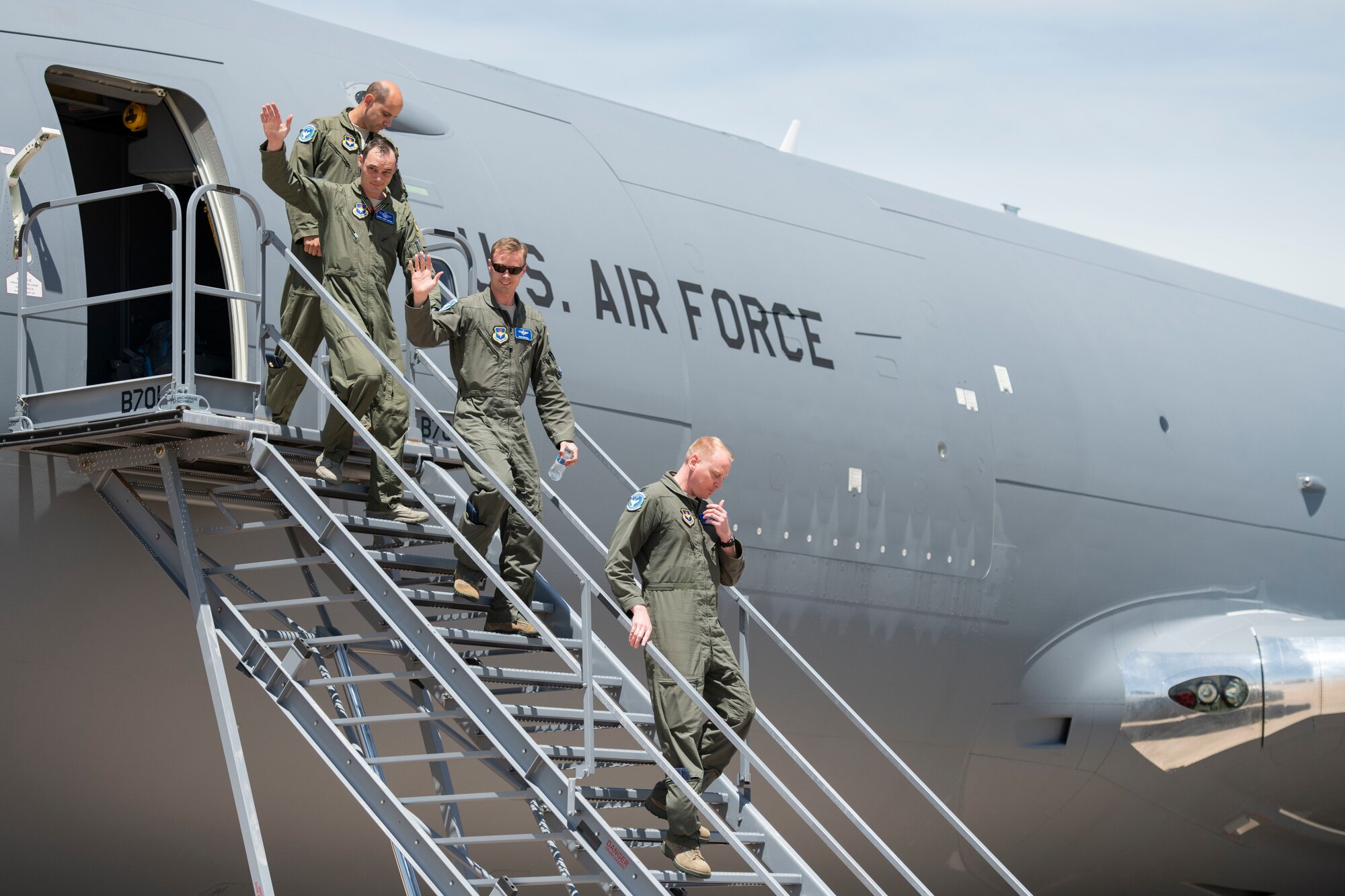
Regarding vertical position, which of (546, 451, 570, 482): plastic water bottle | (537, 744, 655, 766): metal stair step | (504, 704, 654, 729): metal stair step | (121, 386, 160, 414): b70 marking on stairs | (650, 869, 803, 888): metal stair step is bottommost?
(650, 869, 803, 888): metal stair step

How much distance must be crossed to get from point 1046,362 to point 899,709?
3.00 meters

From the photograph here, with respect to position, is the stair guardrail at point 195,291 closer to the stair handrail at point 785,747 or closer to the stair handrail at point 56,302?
the stair handrail at point 56,302

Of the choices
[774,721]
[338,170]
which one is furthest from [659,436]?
[338,170]

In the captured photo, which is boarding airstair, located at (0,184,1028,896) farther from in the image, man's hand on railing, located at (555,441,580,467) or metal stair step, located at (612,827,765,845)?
man's hand on railing, located at (555,441,580,467)

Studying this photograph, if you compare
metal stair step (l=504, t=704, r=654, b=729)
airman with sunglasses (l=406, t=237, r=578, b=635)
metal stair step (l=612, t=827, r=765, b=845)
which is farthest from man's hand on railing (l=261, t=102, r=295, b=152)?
metal stair step (l=612, t=827, r=765, b=845)

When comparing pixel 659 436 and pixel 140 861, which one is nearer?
pixel 140 861

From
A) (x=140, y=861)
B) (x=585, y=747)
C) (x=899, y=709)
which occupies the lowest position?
(x=140, y=861)

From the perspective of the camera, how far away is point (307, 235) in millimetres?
6875

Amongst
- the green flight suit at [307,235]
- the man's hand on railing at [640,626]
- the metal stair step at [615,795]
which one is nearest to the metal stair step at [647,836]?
the metal stair step at [615,795]

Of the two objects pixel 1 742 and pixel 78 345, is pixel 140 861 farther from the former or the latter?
pixel 78 345

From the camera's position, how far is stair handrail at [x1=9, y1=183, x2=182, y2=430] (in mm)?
6152

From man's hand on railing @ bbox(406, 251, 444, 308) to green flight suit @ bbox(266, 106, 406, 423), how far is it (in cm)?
41

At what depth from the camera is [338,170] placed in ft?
23.3

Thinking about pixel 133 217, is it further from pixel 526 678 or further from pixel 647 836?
pixel 647 836
